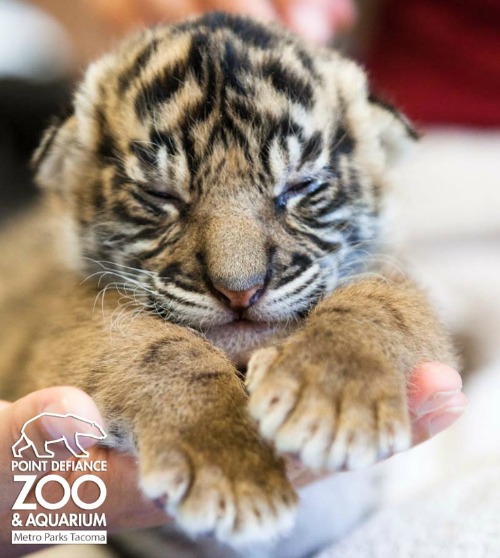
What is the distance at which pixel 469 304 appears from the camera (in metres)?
1.92

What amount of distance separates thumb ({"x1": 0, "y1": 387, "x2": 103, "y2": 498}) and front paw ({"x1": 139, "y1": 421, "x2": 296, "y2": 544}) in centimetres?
12

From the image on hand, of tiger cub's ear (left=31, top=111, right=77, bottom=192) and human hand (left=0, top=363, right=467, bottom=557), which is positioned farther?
tiger cub's ear (left=31, top=111, right=77, bottom=192)

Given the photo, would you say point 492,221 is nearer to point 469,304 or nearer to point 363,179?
point 469,304

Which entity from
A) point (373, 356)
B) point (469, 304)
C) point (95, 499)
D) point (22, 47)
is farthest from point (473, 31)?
point (95, 499)

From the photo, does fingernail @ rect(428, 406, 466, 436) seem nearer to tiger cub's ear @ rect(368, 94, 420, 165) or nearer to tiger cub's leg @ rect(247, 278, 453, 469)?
tiger cub's leg @ rect(247, 278, 453, 469)

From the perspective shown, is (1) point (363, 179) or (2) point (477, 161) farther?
(2) point (477, 161)

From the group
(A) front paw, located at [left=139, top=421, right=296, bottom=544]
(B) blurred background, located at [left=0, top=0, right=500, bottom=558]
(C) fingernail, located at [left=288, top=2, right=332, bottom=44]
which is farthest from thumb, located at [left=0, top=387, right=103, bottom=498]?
(C) fingernail, located at [left=288, top=2, right=332, bottom=44]

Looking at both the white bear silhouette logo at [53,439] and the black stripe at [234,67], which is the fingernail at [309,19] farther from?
the white bear silhouette logo at [53,439]

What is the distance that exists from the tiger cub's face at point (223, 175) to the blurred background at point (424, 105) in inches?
12.5

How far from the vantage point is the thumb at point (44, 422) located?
0.90 meters

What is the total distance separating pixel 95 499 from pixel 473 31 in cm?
200

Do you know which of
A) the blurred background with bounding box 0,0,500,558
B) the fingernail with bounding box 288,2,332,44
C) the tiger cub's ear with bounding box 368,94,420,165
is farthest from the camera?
the fingernail with bounding box 288,2,332,44

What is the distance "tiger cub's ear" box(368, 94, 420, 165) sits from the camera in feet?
4.54

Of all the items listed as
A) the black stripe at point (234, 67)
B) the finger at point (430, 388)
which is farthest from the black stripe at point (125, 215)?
the finger at point (430, 388)
